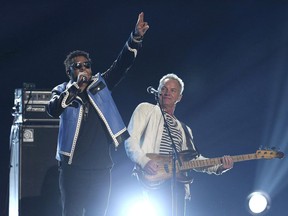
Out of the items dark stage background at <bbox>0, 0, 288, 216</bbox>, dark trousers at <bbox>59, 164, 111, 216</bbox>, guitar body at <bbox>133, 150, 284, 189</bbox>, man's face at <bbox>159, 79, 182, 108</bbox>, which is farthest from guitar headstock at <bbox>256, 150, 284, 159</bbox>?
dark trousers at <bbox>59, 164, 111, 216</bbox>

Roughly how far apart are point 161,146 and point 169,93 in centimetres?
47

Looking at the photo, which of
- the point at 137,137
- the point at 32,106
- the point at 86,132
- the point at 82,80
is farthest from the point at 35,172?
the point at 82,80

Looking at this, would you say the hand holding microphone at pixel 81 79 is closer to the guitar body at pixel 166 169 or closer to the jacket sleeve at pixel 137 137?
the jacket sleeve at pixel 137 137

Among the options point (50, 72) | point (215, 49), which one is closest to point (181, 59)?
point (215, 49)

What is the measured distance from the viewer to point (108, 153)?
171 inches

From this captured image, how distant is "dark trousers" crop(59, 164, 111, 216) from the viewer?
4.20m

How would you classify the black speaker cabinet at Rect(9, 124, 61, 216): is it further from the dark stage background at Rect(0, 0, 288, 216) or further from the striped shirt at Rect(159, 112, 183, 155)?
the dark stage background at Rect(0, 0, 288, 216)

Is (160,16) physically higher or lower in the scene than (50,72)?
higher

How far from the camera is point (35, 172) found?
5.11m

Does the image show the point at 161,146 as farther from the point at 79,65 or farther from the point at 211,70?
the point at 211,70

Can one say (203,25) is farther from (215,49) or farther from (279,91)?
(279,91)

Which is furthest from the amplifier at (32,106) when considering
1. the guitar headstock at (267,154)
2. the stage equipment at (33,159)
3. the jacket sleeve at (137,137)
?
the guitar headstock at (267,154)

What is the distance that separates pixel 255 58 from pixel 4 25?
106 inches

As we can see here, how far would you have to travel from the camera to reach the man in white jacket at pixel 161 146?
5.07 meters
